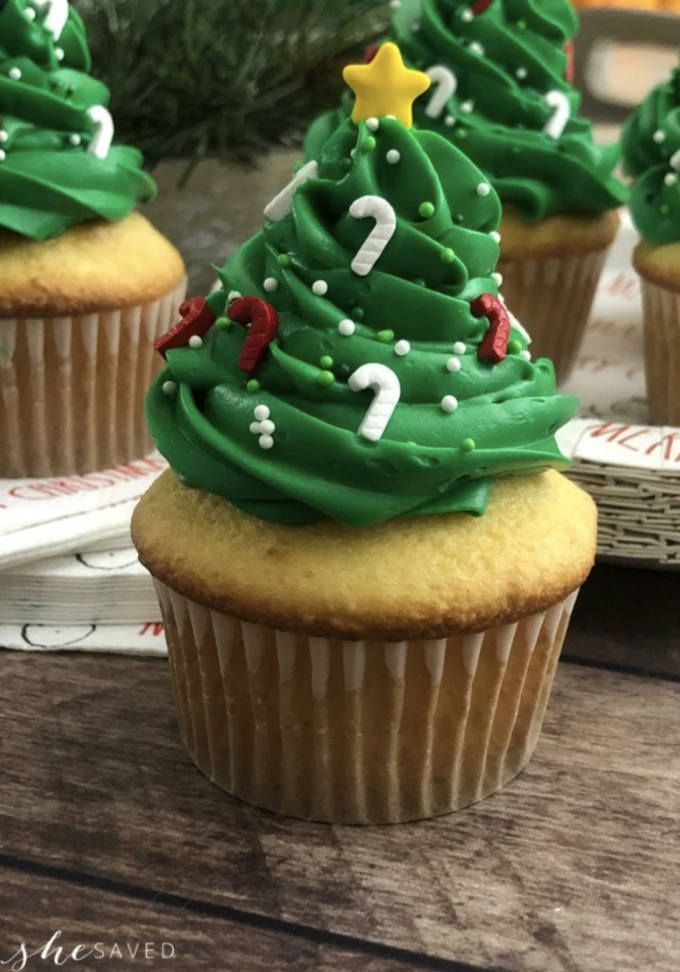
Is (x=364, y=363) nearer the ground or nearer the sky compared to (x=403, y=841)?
nearer the sky

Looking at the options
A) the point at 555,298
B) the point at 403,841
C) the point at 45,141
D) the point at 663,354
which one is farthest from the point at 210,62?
the point at 403,841

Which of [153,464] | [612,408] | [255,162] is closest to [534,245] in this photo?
[612,408]

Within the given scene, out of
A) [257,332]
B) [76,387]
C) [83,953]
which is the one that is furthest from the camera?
[76,387]

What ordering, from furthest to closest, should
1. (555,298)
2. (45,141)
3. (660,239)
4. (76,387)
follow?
(555,298), (660,239), (76,387), (45,141)

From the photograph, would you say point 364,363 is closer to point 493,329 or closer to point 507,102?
point 493,329

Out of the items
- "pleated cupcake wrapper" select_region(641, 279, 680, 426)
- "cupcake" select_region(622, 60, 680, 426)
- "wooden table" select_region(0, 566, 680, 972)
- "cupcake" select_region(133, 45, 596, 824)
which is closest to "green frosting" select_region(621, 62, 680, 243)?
"cupcake" select_region(622, 60, 680, 426)

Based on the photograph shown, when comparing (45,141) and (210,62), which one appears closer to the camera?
(45,141)

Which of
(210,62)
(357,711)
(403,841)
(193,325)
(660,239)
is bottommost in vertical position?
(403,841)

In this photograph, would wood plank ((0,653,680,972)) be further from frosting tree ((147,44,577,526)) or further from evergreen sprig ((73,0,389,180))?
evergreen sprig ((73,0,389,180))
